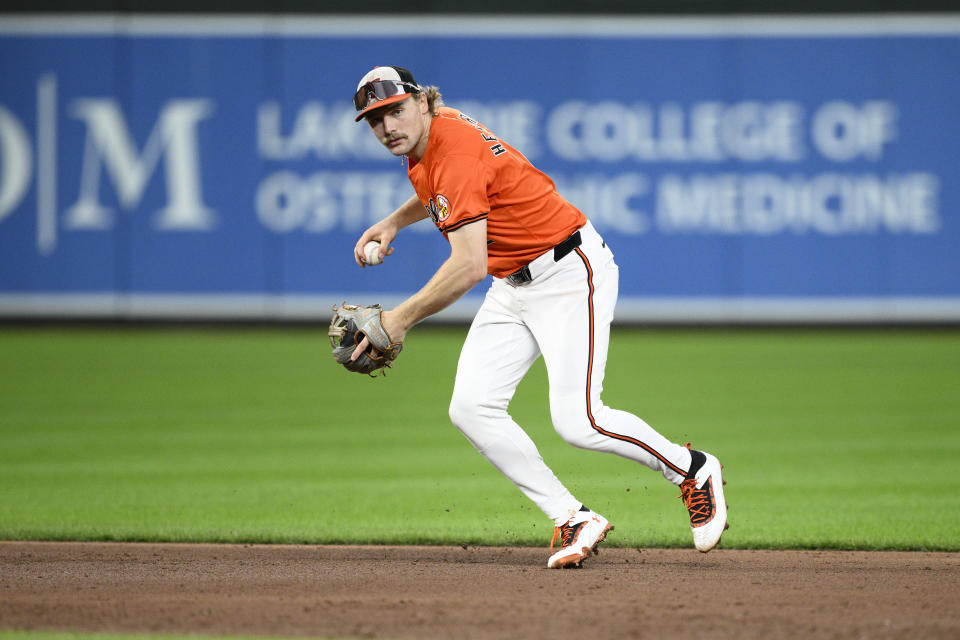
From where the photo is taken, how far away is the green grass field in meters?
7.00

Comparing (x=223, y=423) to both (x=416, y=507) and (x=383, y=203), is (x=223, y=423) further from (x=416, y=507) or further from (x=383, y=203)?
(x=383, y=203)

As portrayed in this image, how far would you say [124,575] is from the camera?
5.56 meters

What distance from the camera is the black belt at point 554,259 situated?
5.56m

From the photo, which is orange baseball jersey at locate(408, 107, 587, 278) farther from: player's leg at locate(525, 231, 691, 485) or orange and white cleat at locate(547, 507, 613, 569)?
orange and white cleat at locate(547, 507, 613, 569)

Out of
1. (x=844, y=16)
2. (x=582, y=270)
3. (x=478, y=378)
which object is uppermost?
(x=844, y=16)

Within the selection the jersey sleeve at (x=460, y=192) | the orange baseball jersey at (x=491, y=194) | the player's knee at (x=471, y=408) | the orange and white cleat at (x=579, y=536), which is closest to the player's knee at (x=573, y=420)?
the player's knee at (x=471, y=408)

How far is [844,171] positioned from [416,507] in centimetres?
1319

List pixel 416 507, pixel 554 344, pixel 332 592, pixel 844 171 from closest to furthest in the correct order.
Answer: pixel 332 592
pixel 554 344
pixel 416 507
pixel 844 171

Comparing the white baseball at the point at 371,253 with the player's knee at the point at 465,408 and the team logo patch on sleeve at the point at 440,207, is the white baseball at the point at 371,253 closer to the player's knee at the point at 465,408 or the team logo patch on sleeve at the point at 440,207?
the team logo patch on sleeve at the point at 440,207

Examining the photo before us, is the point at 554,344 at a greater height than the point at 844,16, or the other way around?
the point at 844,16

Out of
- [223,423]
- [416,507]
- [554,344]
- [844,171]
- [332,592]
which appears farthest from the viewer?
[844,171]

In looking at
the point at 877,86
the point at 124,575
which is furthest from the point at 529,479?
the point at 877,86

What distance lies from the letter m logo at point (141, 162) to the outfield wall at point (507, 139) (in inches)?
1.3

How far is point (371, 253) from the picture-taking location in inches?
228
